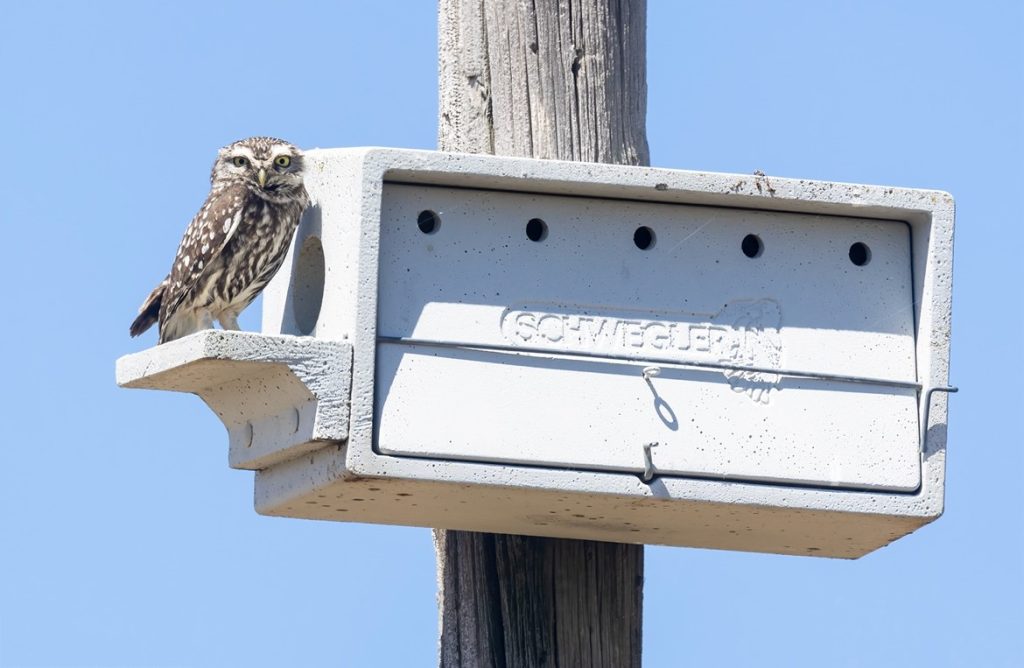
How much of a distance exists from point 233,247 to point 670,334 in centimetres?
147

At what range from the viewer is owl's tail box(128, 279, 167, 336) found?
17.5ft

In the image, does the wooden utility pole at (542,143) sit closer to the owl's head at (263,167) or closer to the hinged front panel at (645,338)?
the hinged front panel at (645,338)

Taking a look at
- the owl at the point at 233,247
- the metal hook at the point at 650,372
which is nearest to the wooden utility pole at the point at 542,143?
the metal hook at the point at 650,372

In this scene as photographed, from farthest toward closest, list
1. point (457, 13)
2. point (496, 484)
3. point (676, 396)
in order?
point (457, 13) → point (676, 396) → point (496, 484)

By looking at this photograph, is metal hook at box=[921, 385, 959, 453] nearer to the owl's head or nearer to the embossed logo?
the embossed logo

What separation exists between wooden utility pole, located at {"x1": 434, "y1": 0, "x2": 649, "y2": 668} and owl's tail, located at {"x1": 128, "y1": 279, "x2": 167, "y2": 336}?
1.16 metres

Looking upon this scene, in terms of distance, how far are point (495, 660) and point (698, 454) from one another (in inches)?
30.4

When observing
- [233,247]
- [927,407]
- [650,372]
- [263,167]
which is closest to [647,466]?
[650,372]

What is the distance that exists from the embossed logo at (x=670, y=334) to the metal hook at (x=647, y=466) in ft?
0.83

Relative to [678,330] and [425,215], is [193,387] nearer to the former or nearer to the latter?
[425,215]

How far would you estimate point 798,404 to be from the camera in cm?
446

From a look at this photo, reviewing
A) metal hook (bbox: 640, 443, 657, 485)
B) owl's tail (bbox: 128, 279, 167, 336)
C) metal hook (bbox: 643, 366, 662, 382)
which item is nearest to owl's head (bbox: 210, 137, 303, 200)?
owl's tail (bbox: 128, 279, 167, 336)

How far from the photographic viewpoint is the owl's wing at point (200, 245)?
17.0ft

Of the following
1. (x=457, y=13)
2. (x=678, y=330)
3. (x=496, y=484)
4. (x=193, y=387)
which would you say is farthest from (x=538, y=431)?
(x=457, y=13)
